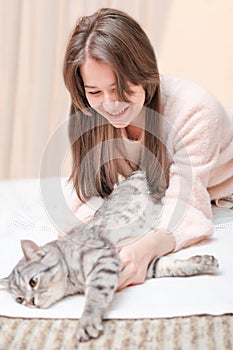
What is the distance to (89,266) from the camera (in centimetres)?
127

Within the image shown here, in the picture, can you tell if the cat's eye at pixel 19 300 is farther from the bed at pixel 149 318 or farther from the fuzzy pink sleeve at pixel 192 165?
the fuzzy pink sleeve at pixel 192 165

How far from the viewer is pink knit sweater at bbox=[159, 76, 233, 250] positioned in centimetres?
154

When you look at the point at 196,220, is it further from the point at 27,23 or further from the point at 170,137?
the point at 27,23

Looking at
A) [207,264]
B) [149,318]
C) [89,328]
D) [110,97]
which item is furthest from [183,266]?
[110,97]

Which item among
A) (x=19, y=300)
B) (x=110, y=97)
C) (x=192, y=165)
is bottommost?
(x=19, y=300)

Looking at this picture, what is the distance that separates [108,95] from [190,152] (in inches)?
11.5

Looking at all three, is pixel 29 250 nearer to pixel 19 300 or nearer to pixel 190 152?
pixel 19 300

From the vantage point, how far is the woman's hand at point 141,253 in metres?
1.30

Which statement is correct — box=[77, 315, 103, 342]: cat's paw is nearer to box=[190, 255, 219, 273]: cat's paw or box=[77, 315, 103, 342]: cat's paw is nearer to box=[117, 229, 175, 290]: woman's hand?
box=[117, 229, 175, 290]: woman's hand

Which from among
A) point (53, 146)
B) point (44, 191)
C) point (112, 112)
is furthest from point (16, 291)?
point (53, 146)

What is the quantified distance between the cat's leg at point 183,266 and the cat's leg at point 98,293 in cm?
12

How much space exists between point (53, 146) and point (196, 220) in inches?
50.3

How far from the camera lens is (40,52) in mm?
2711

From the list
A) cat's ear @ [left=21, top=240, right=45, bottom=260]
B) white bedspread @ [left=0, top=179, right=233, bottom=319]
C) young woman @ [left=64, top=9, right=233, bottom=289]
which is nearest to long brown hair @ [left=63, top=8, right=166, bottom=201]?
young woman @ [left=64, top=9, right=233, bottom=289]
